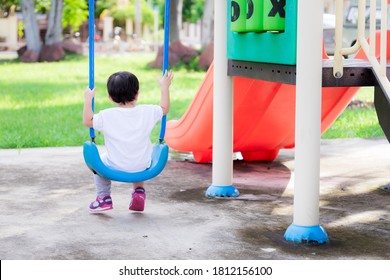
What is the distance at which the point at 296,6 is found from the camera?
4.86m

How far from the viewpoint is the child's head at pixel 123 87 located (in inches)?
208

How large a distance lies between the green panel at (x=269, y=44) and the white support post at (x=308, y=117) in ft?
0.41

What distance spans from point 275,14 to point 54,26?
2313 cm

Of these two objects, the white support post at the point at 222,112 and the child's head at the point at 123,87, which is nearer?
the child's head at the point at 123,87

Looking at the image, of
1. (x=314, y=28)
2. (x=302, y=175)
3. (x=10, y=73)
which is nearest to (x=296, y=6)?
(x=314, y=28)

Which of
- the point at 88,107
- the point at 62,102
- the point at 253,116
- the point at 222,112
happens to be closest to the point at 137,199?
the point at 88,107

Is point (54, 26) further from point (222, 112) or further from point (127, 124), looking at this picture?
point (127, 124)

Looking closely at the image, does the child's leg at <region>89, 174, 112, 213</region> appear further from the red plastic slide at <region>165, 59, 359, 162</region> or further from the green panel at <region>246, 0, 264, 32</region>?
the red plastic slide at <region>165, 59, 359, 162</region>

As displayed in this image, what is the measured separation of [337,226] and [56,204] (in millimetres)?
2055

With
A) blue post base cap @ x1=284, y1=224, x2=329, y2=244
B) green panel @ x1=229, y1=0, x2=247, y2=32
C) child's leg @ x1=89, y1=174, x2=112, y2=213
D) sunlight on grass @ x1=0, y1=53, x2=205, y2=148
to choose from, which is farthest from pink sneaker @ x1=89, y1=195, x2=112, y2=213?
green panel @ x1=229, y1=0, x2=247, y2=32

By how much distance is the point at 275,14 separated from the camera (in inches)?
200

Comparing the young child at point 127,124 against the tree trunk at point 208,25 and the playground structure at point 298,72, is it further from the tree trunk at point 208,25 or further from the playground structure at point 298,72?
the tree trunk at point 208,25

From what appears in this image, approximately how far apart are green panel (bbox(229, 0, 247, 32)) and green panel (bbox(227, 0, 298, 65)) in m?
0.07

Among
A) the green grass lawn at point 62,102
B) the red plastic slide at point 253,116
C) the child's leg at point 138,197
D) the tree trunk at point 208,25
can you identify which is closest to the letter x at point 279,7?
the child's leg at point 138,197
